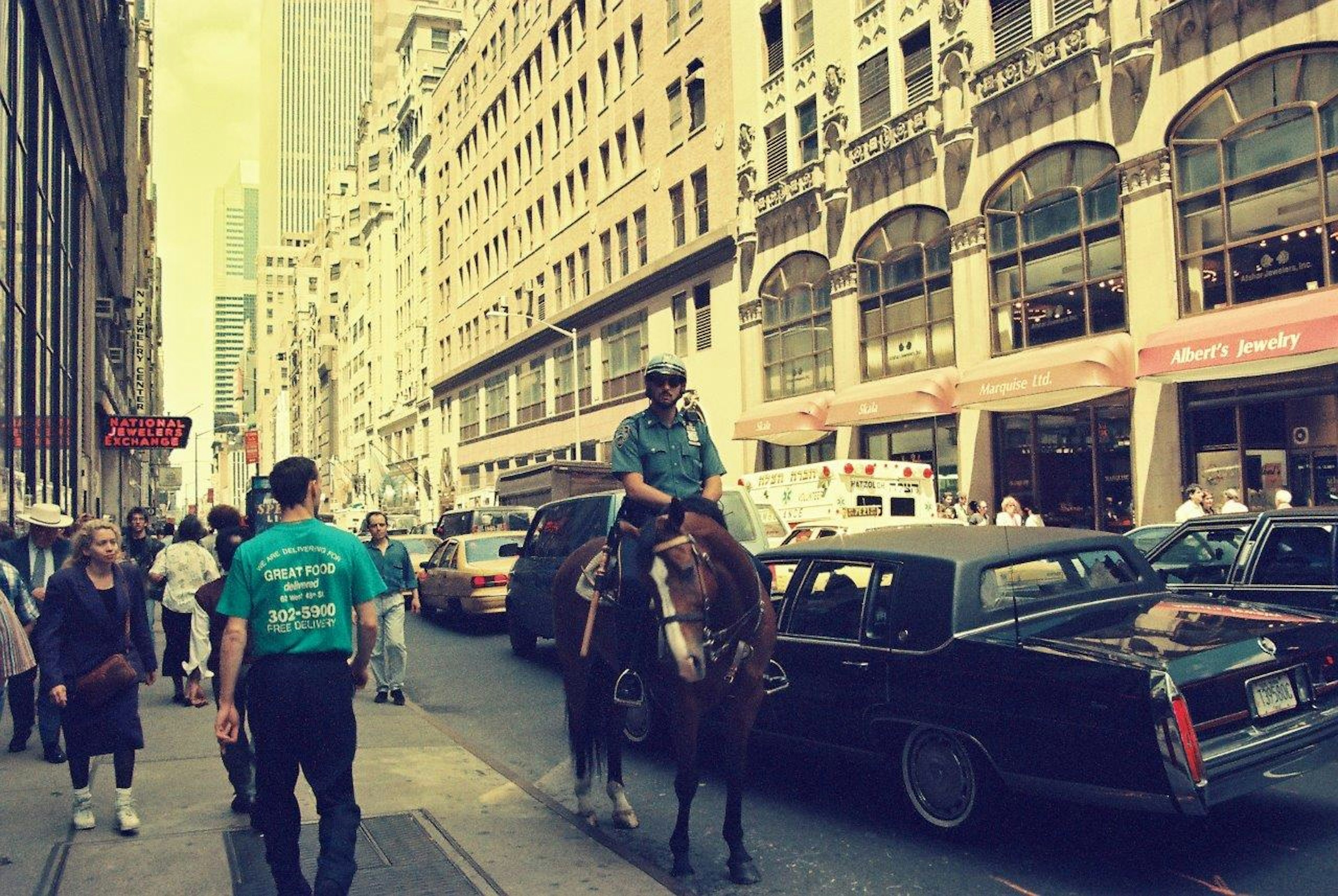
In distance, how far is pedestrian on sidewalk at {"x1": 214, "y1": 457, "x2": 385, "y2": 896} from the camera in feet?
15.5

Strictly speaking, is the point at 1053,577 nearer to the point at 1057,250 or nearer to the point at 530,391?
the point at 1057,250

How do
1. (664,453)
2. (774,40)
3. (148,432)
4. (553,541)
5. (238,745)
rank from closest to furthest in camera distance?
(664,453), (238,745), (553,541), (148,432), (774,40)

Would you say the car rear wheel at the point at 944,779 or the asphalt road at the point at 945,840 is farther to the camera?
the car rear wheel at the point at 944,779

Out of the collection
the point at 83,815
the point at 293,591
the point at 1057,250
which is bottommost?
the point at 83,815

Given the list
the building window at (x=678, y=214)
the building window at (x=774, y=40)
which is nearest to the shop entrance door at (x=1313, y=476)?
the building window at (x=774, y=40)

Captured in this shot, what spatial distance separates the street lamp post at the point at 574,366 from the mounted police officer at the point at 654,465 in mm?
32282

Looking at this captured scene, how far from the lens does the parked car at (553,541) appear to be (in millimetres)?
12383

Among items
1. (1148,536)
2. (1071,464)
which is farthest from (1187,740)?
(1071,464)

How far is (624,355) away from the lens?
44.1 meters

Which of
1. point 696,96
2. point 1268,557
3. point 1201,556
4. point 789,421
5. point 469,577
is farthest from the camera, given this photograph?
point 696,96

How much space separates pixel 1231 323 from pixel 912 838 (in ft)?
54.0

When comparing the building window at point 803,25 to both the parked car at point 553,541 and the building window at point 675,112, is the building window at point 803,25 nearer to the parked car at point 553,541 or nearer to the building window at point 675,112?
the building window at point 675,112

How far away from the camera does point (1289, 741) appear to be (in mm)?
5645

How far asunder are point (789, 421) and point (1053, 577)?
25.3 metres
